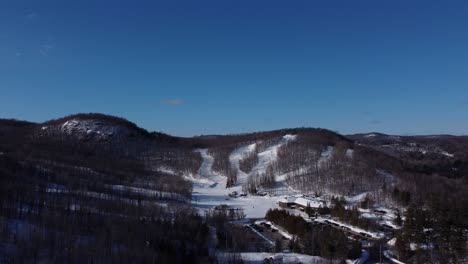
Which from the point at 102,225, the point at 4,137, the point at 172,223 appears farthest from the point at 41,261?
the point at 4,137

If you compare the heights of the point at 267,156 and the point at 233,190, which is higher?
the point at 267,156

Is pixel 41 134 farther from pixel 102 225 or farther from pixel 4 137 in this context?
pixel 102 225

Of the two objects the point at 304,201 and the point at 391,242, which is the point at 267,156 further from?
the point at 391,242

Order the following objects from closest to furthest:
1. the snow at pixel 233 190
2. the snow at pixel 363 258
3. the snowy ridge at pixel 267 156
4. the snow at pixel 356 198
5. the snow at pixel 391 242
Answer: the snow at pixel 363 258, the snow at pixel 391 242, the snow at pixel 356 198, the snow at pixel 233 190, the snowy ridge at pixel 267 156

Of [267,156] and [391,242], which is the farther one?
[267,156]

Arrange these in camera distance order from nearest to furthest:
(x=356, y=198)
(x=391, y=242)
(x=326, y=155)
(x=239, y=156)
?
(x=391, y=242) < (x=356, y=198) < (x=326, y=155) < (x=239, y=156)

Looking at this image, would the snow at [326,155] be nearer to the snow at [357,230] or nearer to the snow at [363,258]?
the snow at [357,230]

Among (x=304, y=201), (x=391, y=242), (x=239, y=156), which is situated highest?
(x=239, y=156)

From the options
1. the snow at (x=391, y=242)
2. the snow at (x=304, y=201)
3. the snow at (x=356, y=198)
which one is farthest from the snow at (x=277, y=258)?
the snow at (x=356, y=198)

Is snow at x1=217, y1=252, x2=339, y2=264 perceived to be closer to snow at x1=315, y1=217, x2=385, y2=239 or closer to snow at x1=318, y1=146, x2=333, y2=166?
snow at x1=315, y1=217, x2=385, y2=239

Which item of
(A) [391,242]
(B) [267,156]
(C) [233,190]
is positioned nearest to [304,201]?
(A) [391,242]

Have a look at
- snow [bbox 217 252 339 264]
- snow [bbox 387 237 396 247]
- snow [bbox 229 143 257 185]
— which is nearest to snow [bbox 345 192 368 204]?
snow [bbox 387 237 396 247]
